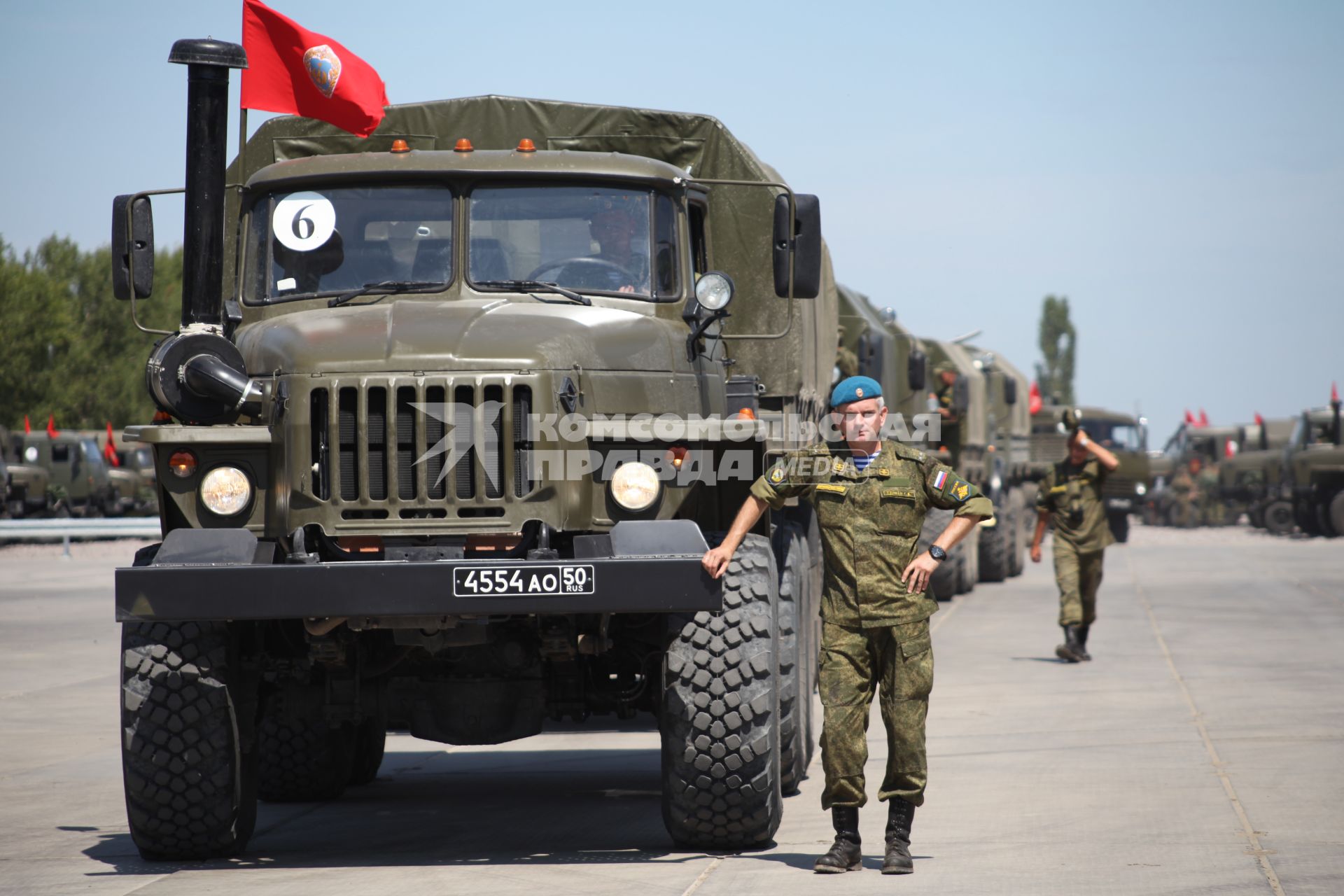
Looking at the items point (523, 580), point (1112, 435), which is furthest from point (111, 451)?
point (523, 580)

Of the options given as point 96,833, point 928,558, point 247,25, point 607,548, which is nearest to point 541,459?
point 607,548

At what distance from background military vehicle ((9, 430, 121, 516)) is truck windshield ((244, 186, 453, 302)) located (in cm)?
3430

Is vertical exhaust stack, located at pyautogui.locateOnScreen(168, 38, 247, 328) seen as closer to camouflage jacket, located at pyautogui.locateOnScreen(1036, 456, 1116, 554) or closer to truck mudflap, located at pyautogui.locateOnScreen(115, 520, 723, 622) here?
truck mudflap, located at pyautogui.locateOnScreen(115, 520, 723, 622)

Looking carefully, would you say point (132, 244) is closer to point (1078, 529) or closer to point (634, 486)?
point (634, 486)

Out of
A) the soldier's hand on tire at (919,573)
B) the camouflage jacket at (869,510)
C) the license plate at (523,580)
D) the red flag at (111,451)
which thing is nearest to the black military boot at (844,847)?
the camouflage jacket at (869,510)

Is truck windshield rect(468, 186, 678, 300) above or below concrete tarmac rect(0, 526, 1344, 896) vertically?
above

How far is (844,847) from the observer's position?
6.56 metres

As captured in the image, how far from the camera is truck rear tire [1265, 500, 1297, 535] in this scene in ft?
128

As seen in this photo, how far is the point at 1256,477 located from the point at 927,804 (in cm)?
3752

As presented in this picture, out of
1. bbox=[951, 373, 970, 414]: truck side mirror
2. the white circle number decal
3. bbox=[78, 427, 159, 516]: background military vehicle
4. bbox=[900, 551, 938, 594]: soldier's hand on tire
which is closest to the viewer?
bbox=[900, 551, 938, 594]: soldier's hand on tire

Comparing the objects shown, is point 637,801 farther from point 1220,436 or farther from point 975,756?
point 1220,436

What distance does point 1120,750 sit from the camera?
9547mm

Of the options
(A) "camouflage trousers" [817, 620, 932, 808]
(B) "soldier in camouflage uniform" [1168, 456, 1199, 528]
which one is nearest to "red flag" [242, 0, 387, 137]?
(A) "camouflage trousers" [817, 620, 932, 808]

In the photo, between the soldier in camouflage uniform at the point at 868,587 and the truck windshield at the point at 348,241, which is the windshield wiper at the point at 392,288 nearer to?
the truck windshield at the point at 348,241
